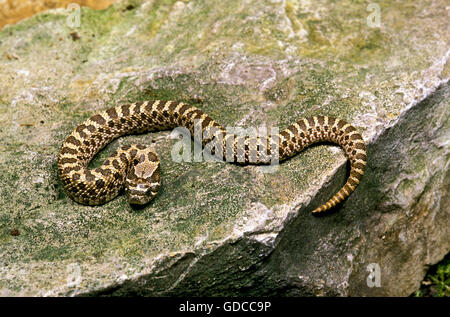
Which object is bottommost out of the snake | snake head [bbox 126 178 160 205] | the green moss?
the green moss

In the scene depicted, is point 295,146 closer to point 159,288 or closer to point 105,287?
point 159,288

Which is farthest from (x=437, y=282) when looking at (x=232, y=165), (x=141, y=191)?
(x=141, y=191)

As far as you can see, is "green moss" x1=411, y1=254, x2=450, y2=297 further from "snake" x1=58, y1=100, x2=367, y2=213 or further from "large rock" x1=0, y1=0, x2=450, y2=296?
"snake" x1=58, y1=100, x2=367, y2=213

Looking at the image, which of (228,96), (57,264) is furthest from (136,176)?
(228,96)

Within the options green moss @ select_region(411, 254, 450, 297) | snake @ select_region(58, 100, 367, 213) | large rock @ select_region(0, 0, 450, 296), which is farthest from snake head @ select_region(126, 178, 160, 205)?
green moss @ select_region(411, 254, 450, 297)

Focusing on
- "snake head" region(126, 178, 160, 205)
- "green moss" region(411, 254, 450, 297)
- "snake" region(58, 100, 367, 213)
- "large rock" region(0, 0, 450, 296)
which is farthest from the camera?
"green moss" region(411, 254, 450, 297)

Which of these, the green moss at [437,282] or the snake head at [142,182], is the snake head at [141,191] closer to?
the snake head at [142,182]

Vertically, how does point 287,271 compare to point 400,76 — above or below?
below
